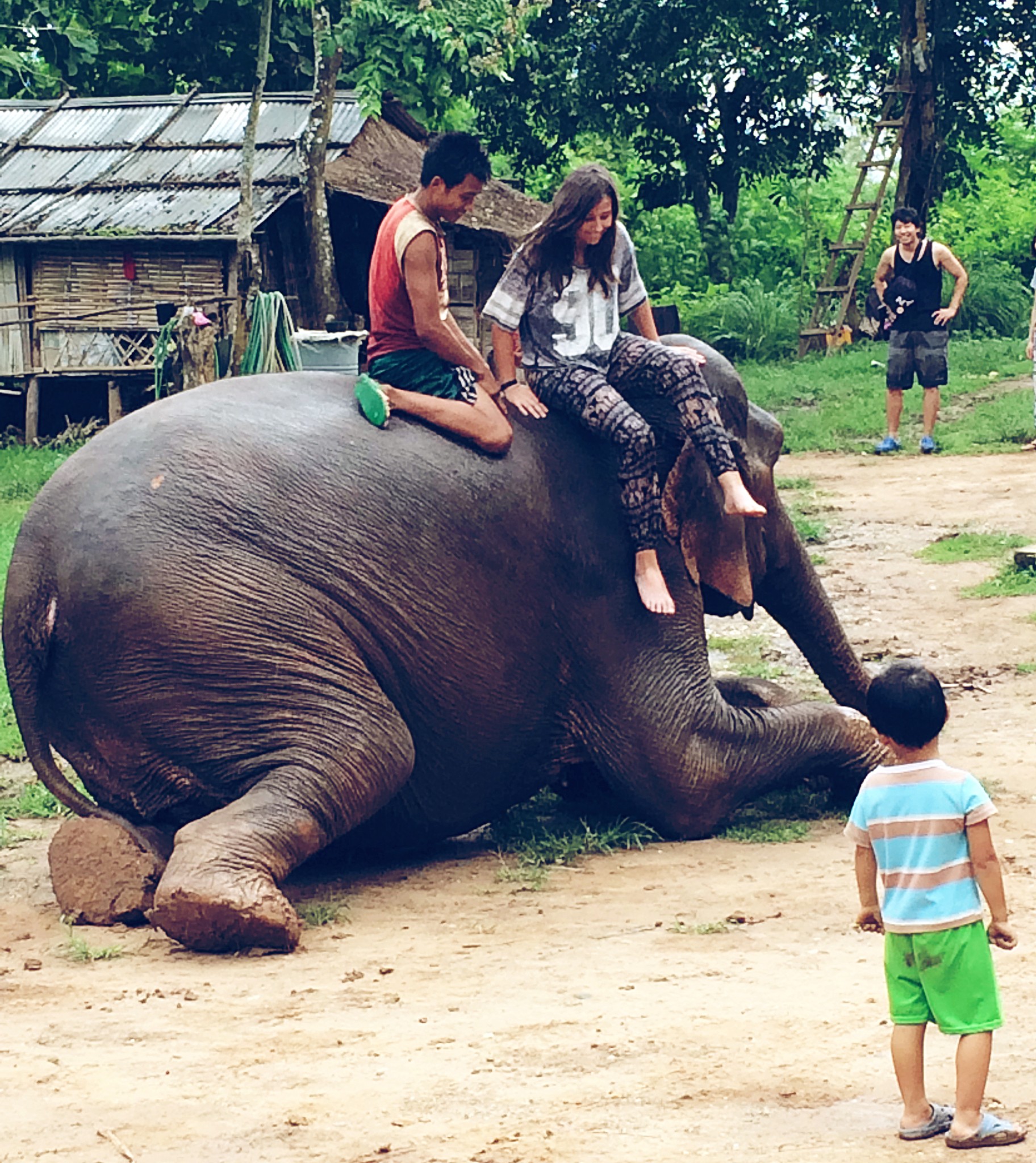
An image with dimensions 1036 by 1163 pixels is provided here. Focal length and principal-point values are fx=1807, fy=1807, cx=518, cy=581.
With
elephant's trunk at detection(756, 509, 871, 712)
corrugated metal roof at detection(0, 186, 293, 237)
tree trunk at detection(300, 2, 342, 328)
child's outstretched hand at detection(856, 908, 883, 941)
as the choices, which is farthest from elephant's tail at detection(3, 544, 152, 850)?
corrugated metal roof at detection(0, 186, 293, 237)

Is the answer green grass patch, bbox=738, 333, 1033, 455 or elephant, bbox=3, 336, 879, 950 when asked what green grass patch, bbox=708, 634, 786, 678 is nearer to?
elephant, bbox=3, 336, 879, 950

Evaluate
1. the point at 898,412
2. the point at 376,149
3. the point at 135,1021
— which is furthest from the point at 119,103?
the point at 135,1021

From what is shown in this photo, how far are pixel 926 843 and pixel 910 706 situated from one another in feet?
0.86

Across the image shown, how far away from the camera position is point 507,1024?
13.5 ft

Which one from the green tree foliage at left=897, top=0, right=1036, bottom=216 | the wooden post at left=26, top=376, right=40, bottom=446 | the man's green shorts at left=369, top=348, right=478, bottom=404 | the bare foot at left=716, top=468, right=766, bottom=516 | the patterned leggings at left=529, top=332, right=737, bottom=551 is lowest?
the wooden post at left=26, top=376, right=40, bottom=446

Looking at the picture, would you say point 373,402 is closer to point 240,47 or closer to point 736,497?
point 736,497

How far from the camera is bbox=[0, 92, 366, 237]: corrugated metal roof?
835 inches

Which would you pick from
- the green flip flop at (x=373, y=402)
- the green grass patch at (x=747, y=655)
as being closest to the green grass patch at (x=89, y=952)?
the green flip flop at (x=373, y=402)

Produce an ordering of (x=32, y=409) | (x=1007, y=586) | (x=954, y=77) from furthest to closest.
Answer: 1. (x=954, y=77)
2. (x=32, y=409)
3. (x=1007, y=586)

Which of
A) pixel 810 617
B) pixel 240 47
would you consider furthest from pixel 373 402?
pixel 240 47

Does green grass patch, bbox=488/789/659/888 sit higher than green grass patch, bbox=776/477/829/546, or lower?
higher

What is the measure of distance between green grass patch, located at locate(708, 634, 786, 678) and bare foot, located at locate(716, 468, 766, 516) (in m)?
2.28

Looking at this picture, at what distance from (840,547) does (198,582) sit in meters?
6.52

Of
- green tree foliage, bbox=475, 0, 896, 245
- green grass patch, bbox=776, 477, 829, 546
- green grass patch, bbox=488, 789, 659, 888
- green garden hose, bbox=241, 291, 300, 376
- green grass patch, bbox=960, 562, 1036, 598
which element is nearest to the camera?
green grass patch, bbox=488, 789, 659, 888
